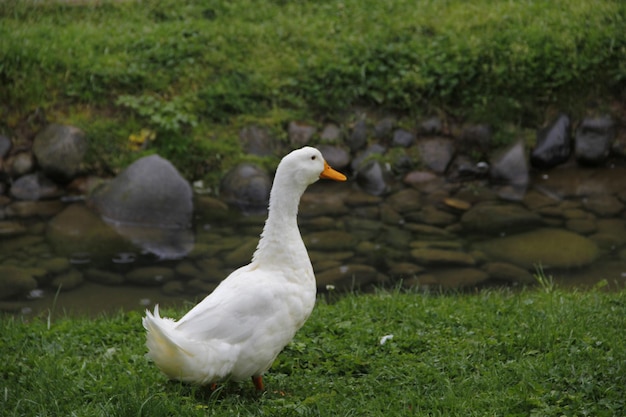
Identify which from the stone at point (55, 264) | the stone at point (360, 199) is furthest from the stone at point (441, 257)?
the stone at point (55, 264)

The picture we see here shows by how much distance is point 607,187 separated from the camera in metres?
9.64

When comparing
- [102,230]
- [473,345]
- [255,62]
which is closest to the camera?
[473,345]

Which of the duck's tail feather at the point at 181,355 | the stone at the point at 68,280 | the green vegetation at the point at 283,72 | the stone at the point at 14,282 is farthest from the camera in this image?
the green vegetation at the point at 283,72

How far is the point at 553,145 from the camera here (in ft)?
32.6

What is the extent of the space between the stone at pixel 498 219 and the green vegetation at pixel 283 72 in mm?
1240

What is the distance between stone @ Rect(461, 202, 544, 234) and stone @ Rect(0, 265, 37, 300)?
424 cm

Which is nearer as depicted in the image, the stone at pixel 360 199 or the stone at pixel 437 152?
the stone at pixel 360 199

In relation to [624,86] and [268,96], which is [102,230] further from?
[624,86]

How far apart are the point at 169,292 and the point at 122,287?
0.44 meters

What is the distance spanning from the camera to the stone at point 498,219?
889 cm

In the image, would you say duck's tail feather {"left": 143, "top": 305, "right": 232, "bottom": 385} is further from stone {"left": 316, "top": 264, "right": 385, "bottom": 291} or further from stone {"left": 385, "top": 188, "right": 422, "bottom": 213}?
stone {"left": 385, "top": 188, "right": 422, "bottom": 213}

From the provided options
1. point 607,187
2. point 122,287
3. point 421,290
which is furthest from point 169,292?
point 607,187

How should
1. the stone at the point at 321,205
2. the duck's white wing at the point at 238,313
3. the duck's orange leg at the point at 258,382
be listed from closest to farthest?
the duck's white wing at the point at 238,313 < the duck's orange leg at the point at 258,382 < the stone at the point at 321,205

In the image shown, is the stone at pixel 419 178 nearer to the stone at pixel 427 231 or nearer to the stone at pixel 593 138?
the stone at pixel 427 231
